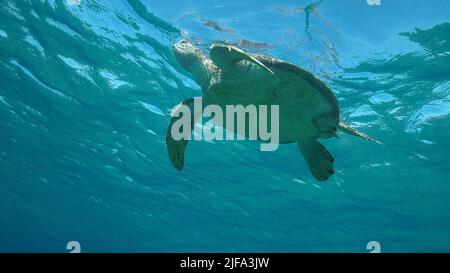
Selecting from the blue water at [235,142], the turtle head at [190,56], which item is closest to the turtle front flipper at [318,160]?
the turtle head at [190,56]

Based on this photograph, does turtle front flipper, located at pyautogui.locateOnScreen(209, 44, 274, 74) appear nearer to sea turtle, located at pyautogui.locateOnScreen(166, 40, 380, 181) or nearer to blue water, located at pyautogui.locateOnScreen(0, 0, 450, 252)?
sea turtle, located at pyautogui.locateOnScreen(166, 40, 380, 181)

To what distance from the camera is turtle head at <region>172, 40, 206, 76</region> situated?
703 centimetres

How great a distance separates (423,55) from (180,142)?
21.7 ft

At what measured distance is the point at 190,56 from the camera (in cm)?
716

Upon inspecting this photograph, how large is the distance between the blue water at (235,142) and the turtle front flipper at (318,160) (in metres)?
3.06

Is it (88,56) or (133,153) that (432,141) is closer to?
(88,56)

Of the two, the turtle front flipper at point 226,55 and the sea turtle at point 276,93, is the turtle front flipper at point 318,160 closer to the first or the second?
the sea turtle at point 276,93

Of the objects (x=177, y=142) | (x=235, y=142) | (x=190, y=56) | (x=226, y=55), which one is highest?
(x=235, y=142)

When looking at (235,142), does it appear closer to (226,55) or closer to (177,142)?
(177,142)

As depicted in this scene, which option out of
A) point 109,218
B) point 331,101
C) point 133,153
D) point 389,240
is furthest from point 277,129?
point 109,218

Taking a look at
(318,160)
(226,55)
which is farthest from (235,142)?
(226,55)

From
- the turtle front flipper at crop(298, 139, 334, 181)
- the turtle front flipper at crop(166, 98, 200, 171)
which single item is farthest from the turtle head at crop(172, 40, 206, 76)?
the turtle front flipper at crop(298, 139, 334, 181)

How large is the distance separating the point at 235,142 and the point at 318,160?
7.82m

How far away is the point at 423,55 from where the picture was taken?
8852 mm
